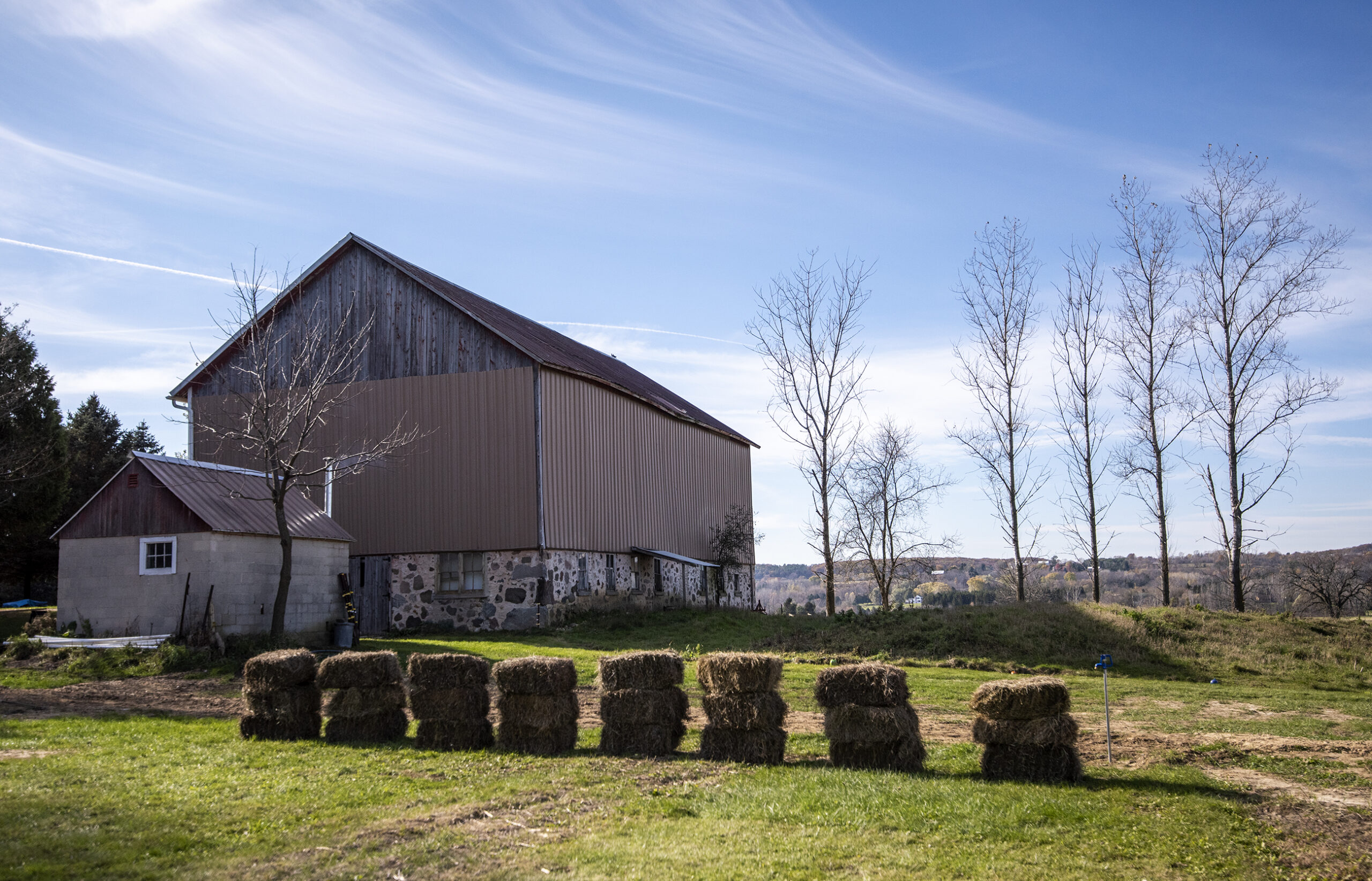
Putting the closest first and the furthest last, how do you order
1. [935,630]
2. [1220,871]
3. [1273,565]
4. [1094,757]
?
[1220,871], [1094,757], [935,630], [1273,565]

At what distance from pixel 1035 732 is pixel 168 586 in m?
16.9

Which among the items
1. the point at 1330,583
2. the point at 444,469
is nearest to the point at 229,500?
the point at 444,469

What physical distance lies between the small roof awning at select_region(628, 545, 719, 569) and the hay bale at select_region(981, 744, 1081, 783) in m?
22.1

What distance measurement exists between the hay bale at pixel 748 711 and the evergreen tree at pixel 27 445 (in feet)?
87.1

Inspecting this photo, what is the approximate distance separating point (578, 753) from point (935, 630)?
47.5ft

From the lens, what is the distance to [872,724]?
975 centimetres

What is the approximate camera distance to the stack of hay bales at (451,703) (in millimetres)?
11023

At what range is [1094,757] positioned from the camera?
34.7ft

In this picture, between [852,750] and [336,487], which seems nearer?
[852,750]

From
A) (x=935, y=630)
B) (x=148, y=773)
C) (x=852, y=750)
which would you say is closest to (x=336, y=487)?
(x=935, y=630)

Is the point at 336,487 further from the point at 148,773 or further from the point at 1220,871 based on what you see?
the point at 1220,871

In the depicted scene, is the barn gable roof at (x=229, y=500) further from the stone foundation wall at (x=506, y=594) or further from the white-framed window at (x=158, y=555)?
the stone foundation wall at (x=506, y=594)

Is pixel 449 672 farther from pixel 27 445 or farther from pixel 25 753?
pixel 27 445

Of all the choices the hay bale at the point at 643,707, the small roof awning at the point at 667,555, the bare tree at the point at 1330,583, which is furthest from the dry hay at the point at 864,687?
the bare tree at the point at 1330,583
